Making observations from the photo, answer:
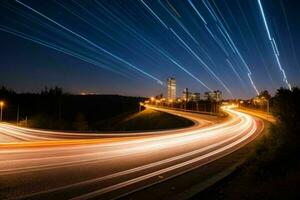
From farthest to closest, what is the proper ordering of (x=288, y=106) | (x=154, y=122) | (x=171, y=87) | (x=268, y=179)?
(x=171, y=87) → (x=154, y=122) → (x=288, y=106) → (x=268, y=179)

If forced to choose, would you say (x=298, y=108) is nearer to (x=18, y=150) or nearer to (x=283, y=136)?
(x=283, y=136)

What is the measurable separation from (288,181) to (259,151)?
911 centimetres

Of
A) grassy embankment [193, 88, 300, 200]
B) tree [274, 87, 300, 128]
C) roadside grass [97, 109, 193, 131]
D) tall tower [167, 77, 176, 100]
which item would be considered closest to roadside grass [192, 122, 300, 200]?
grassy embankment [193, 88, 300, 200]

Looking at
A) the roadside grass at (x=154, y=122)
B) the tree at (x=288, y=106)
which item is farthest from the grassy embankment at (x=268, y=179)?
the roadside grass at (x=154, y=122)

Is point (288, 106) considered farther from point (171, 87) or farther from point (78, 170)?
point (171, 87)

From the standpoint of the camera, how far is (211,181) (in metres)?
9.62

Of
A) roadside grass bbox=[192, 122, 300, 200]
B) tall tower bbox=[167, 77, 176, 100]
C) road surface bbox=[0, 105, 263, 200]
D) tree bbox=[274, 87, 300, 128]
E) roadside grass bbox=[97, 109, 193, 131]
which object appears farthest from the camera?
tall tower bbox=[167, 77, 176, 100]

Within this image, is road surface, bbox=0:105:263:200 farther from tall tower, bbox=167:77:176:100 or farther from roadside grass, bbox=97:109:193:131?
tall tower, bbox=167:77:176:100

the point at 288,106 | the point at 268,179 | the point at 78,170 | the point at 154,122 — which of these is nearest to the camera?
the point at 268,179

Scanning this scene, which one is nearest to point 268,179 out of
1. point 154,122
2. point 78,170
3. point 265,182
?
point 265,182

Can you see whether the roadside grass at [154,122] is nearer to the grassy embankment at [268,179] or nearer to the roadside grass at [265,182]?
the grassy embankment at [268,179]

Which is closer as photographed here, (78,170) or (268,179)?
(268,179)

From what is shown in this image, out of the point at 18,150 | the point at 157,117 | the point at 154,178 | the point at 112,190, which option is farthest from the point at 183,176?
the point at 157,117

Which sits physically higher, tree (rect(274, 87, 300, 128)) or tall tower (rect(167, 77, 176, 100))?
tall tower (rect(167, 77, 176, 100))
